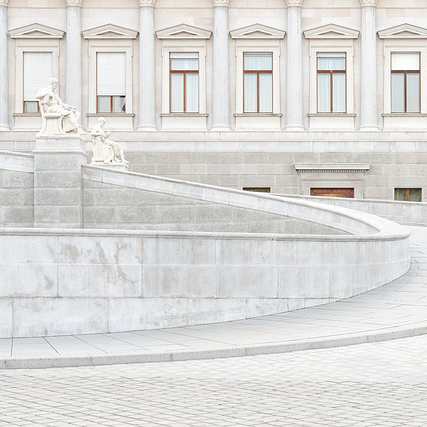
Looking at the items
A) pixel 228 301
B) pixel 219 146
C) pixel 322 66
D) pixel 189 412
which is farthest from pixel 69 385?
pixel 322 66

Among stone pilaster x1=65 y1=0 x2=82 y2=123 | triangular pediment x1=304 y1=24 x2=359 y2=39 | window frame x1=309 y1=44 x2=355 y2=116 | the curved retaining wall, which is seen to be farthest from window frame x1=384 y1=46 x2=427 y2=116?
the curved retaining wall

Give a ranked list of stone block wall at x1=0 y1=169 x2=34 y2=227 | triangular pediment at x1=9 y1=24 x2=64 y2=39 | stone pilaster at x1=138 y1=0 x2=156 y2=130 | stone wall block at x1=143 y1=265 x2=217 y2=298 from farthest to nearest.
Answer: triangular pediment at x1=9 y1=24 x2=64 y2=39 → stone pilaster at x1=138 y1=0 x2=156 y2=130 → stone block wall at x1=0 y1=169 x2=34 y2=227 → stone wall block at x1=143 y1=265 x2=217 y2=298

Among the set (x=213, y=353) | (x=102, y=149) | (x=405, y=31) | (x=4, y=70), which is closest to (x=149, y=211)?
(x=102, y=149)

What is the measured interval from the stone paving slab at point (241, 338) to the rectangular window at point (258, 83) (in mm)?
29690

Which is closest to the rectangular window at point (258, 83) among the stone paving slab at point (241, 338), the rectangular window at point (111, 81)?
the rectangular window at point (111, 81)

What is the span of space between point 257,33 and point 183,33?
3.59m

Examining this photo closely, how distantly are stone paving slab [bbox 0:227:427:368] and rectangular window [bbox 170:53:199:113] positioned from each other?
29975 mm

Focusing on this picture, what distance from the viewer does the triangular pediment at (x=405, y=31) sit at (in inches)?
1833

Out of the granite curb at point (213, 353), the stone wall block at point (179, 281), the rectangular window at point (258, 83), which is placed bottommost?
the granite curb at point (213, 353)

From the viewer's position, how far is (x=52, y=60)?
46719 mm

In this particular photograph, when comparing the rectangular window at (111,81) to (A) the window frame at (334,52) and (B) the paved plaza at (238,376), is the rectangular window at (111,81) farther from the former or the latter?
(B) the paved plaza at (238,376)

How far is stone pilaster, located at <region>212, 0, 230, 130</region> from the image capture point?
1821 inches

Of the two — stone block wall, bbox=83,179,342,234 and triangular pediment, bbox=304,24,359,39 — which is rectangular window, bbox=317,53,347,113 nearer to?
triangular pediment, bbox=304,24,359,39

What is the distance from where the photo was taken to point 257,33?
4688cm
